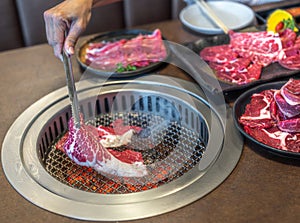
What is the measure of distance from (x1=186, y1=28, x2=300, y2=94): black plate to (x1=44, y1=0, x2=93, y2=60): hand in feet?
1.74

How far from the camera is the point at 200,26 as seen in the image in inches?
77.9

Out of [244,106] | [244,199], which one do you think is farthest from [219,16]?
[244,199]

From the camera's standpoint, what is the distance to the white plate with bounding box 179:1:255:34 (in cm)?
192

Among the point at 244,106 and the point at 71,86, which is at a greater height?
the point at 71,86

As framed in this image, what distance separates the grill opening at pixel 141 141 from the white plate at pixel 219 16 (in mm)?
504

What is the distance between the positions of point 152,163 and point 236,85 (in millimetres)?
397

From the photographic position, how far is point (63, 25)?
124cm

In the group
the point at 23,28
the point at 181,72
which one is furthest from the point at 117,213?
the point at 23,28

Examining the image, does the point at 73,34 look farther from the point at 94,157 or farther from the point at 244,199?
the point at 244,199

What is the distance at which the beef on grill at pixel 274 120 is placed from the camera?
4.14 ft

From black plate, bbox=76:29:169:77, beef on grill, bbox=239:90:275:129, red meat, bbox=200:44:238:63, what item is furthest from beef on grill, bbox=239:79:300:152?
black plate, bbox=76:29:169:77

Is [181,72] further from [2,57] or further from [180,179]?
[2,57]

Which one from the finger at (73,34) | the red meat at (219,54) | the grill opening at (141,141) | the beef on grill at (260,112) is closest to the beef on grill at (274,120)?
the beef on grill at (260,112)

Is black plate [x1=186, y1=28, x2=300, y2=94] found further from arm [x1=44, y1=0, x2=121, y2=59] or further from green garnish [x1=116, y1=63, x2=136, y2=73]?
arm [x1=44, y1=0, x2=121, y2=59]
